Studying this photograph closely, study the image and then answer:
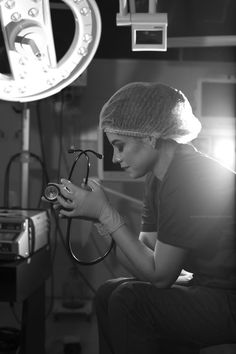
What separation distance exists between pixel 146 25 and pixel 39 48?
1.27 ft

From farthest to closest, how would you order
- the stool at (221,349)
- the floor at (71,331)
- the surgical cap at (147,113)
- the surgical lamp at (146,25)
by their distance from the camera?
1. the floor at (71,331)
2. the surgical lamp at (146,25)
3. the surgical cap at (147,113)
4. the stool at (221,349)

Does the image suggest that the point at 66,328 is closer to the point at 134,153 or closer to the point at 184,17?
the point at 134,153

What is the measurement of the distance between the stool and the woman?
0.13ft

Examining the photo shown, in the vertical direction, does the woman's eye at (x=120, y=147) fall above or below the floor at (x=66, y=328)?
above

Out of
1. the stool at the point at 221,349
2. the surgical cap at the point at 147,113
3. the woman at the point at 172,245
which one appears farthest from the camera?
the surgical cap at the point at 147,113

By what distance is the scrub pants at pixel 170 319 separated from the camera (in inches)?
45.9

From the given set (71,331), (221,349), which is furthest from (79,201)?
(71,331)

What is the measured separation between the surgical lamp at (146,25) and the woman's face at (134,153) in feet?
1.01

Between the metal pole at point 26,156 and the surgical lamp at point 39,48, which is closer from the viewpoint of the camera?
the surgical lamp at point 39,48

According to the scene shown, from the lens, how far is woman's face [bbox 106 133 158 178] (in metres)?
1.34

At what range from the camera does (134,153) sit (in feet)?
4.39

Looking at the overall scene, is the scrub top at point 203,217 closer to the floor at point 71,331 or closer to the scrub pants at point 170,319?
the scrub pants at point 170,319

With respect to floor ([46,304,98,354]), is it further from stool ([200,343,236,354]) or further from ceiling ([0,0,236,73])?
ceiling ([0,0,236,73])

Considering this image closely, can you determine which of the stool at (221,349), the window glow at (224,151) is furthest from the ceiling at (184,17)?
the stool at (221,349)
